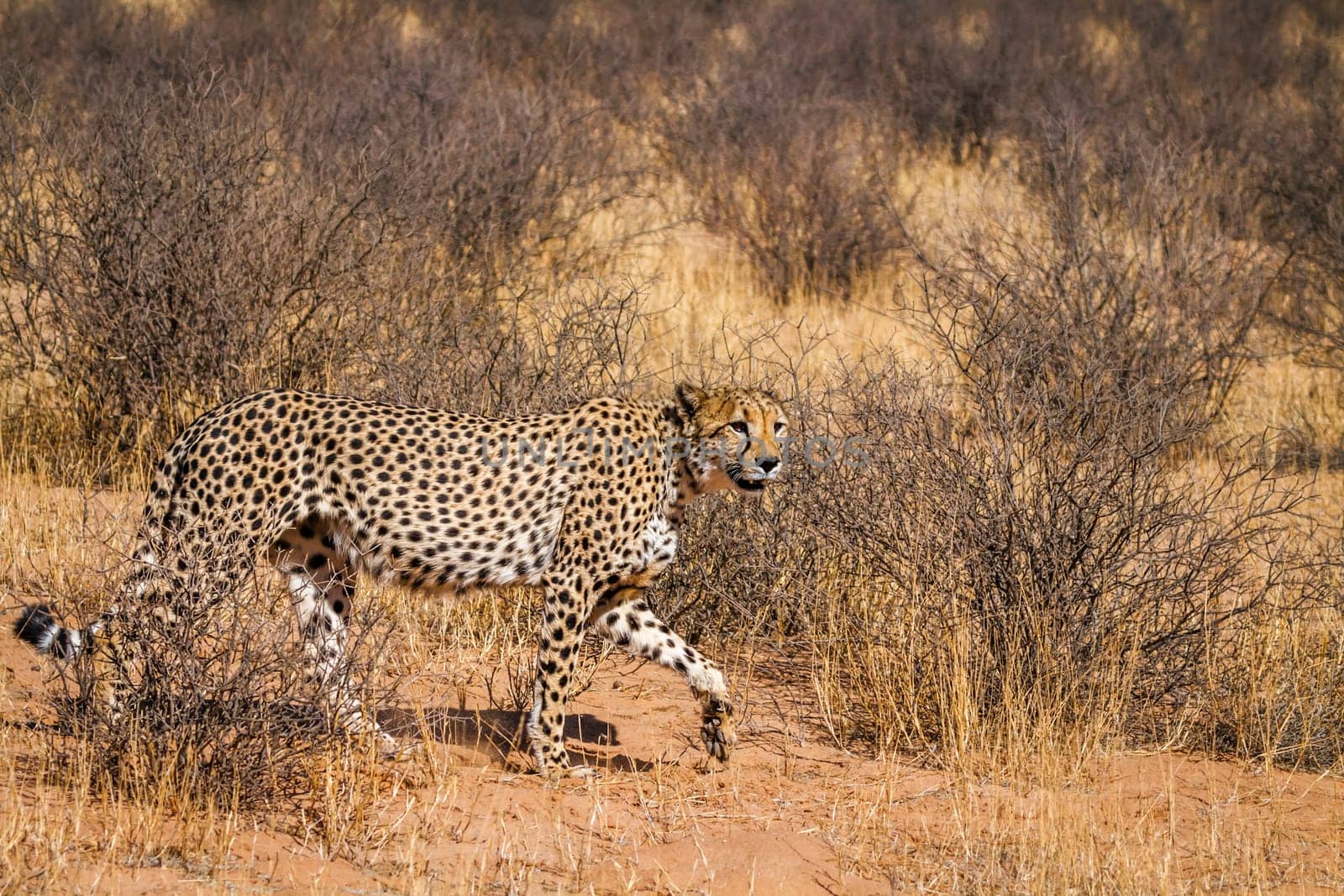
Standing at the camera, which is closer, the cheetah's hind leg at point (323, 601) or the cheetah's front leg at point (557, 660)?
the cheetah's hind leg at point (323, 601)

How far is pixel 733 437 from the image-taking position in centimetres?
475

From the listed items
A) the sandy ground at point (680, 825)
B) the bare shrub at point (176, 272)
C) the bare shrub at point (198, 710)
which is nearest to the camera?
the sandy ground at point (680, 825)

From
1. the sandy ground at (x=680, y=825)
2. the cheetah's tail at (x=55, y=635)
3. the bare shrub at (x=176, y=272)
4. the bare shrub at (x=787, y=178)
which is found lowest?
the sandy ground at (x=680, y=825)

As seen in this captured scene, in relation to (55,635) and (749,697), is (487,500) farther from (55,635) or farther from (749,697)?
(749,697)

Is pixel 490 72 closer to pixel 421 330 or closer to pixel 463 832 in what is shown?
pixel 421 330

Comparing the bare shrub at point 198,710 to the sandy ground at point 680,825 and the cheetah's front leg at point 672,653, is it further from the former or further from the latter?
the cheetah's front leg at point 672,653

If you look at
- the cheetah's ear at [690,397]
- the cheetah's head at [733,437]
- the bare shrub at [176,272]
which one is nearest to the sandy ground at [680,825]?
the cheetah's head at [733,437]

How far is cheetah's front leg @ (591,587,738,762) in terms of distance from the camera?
4.76 m

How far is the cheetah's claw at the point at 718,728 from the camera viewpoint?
4777 millimetres

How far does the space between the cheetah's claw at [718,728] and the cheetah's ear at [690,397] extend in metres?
0.90

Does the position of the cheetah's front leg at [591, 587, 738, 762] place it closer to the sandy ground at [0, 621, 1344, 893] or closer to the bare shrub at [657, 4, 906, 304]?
the sandy ground at [0, 621, 1344, 893]

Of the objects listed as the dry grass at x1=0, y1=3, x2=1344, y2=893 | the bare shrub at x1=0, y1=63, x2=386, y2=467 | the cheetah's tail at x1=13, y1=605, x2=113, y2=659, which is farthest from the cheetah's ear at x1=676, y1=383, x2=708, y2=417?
the bare shrub at x1=0, y1=63, x2=386, y2=467

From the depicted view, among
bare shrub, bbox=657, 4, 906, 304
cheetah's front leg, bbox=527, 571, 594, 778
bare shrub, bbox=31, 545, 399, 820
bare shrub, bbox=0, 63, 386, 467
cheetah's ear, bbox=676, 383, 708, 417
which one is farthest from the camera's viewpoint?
bare shrub, bbox=657, 4, 906, 304

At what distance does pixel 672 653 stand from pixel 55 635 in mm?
1772
